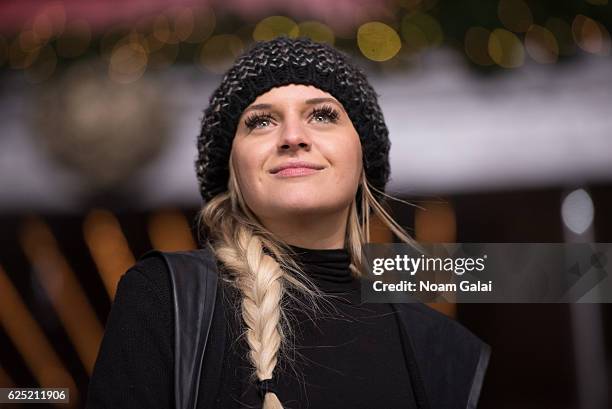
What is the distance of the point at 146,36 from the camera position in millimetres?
1597

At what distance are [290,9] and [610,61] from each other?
0.75 metres

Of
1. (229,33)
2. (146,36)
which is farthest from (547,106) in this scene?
(146,36)

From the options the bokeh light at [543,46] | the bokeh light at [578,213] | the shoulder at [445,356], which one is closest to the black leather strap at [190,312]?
the shoulder at [445,356]

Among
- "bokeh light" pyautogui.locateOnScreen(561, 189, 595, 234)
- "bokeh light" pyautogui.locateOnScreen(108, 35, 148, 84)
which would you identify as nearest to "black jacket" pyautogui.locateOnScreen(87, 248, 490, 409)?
"bokeh light" pyautogui.locateOnScreen(561, 189, 595, 234)

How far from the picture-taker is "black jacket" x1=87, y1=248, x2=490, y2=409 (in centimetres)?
98

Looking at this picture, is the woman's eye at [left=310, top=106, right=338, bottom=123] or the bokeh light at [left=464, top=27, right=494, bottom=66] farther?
the bokeh light at [left=464, top=27, right=494, bottom=66]

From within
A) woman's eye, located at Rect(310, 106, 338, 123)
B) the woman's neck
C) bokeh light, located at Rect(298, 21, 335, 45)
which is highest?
bokeh light, located at Rect(298, 21, 335, 45)

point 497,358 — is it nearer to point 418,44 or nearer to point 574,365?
point 574,365

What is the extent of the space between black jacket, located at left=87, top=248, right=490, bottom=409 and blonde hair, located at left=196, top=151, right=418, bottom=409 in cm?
5

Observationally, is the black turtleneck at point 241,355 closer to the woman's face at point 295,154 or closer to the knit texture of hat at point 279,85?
the woman's face at point 295,154

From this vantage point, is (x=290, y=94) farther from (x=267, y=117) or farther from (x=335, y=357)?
(x=335, y=357)

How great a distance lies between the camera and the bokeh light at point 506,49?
158 centimetres

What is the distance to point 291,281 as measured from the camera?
3.80 feet

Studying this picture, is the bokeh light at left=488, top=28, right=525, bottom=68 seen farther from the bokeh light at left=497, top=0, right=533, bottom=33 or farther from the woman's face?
the woman's face
